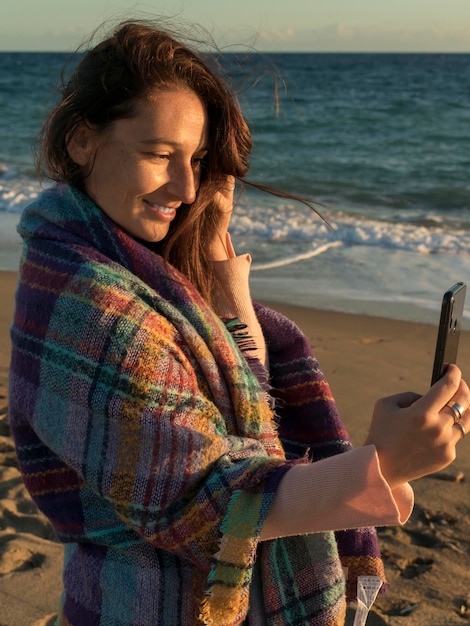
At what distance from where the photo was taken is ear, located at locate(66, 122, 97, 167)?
168cm

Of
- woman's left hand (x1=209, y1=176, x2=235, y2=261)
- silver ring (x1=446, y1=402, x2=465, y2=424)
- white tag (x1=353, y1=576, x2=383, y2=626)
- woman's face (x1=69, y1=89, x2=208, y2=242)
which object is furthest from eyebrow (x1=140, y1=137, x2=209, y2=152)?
white tag (x1=353, y1=576, x2=383, y2=626)

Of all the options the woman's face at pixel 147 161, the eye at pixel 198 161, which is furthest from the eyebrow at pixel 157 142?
the eye at pixel 198 161

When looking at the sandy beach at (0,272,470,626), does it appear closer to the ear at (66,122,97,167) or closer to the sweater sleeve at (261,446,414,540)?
the sweater sleeve at (261,446,414,540)

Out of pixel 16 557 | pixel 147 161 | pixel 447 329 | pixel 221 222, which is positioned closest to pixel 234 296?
pixel 221 222

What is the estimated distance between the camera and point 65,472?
5.21 feet

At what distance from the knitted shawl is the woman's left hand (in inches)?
11.8

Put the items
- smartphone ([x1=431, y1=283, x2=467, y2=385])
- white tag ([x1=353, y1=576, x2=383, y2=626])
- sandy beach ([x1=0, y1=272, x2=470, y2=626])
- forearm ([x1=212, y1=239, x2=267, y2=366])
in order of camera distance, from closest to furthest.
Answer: smartphone ([x1=431, y1=283, x2=467, y2=385]), white tag ([x1=353, y1=576, x2=383, y2=626]), forearm ([x1=212, y1=239, x2=267, y2=366]), sandy beach ([x1=0, y1=272, x2=470, y2=626])

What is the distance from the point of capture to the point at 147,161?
5.34ft

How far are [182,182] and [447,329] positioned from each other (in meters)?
0.57

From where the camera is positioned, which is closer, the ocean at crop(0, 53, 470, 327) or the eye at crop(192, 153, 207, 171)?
the eye at crop(192, 153, 207, 171)

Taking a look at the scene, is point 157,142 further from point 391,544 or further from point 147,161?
point 391,544

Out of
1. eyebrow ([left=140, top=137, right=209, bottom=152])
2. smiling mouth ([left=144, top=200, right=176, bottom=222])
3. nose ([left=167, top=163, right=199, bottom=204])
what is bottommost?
smiling mouth ([left=144, top=200, right=176, bottom=222])

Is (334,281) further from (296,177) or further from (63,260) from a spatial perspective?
(296,177)

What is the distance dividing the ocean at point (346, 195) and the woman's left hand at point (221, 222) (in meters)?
0.16
